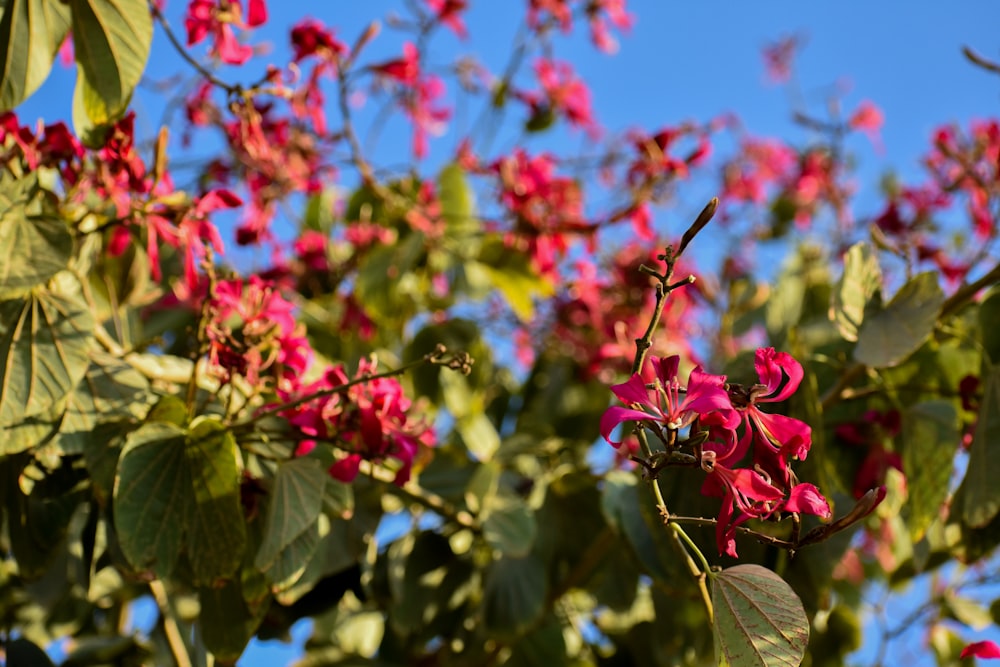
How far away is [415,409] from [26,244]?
3.03 ft

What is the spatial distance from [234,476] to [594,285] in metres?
1.54

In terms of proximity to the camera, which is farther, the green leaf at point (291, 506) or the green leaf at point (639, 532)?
the green leaf at point (639, 532)

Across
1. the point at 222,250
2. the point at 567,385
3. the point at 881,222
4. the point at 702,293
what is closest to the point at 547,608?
the point at 567,385

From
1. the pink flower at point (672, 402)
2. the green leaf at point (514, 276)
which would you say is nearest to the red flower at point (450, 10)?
the green leaf at point (514, 276)

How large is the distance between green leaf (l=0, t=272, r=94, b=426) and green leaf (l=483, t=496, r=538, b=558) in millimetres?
708

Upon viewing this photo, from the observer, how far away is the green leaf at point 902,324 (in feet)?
4.17

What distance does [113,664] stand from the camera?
1.79 m

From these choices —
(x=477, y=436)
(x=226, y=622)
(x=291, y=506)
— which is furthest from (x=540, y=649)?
(x=291, y=506)

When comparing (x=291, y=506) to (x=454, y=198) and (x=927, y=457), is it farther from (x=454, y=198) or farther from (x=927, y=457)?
(x=454, y=198)

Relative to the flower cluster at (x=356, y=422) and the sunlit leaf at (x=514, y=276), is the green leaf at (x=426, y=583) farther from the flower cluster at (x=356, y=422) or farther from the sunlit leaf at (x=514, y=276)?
the sunlit leaf at (x=514, y=276)

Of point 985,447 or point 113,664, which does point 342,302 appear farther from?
point 985,447

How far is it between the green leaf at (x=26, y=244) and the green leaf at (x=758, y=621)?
34.0 inches

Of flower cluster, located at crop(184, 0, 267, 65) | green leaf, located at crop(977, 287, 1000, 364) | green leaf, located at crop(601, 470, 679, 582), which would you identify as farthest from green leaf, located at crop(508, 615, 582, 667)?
flower cluster, located at crop(184, 0, 267, 65)

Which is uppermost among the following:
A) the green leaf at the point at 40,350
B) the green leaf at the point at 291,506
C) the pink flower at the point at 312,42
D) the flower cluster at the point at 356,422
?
the pink flower at the point at 312,42
